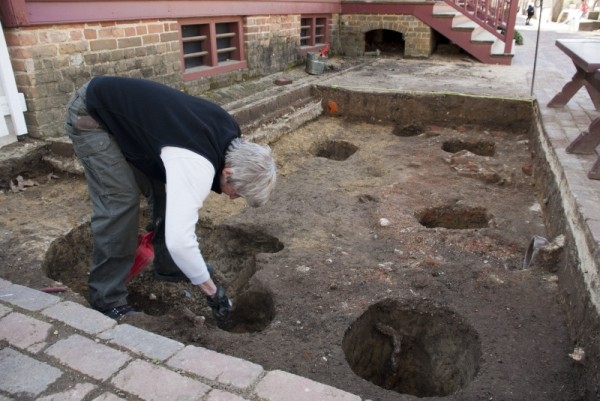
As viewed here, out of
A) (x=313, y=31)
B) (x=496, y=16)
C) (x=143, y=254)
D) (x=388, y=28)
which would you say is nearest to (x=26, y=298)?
(x=143, y=254)

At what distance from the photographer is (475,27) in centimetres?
1040

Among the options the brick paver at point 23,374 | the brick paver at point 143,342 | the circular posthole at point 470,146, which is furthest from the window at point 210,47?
the brick paver at point 23,374

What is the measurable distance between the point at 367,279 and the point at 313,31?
8.32 m

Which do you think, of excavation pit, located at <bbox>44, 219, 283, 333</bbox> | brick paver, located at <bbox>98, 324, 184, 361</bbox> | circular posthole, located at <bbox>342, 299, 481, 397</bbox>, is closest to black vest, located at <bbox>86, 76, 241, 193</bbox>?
brick paver, located at <bbox>98, 324, 184, 361</bbox>

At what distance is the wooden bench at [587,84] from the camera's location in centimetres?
402

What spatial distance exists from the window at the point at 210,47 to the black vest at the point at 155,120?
430cm

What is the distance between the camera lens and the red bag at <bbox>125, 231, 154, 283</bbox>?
3201 millimetres

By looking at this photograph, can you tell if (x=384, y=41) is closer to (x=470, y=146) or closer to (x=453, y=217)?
(x=470, y=146)

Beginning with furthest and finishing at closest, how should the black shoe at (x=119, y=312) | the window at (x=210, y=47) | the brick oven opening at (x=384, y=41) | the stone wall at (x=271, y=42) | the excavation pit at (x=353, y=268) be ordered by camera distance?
the brick oven opening at (x=384, y=41) → the stone wall at (x=271, y=42) → the window at (x=210, y=47) → the black shoe at (x=119, y=312) → the excavation pit at (x=353, y=268)

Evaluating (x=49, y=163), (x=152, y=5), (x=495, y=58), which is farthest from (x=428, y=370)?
(x=495, y=58)

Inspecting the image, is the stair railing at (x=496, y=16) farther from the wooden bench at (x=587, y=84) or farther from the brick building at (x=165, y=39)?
the wooden bench at (x=587, y=84)

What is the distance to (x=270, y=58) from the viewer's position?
27.6 feet

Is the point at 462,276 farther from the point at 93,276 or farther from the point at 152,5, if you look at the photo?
the point at 152,5

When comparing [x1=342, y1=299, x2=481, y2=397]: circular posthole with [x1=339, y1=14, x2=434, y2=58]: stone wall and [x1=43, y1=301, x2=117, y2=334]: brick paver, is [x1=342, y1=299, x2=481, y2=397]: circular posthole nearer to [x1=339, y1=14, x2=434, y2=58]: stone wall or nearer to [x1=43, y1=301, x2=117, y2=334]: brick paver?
[x1=43, y1=301, x2=117, y2=334]: brick paver
